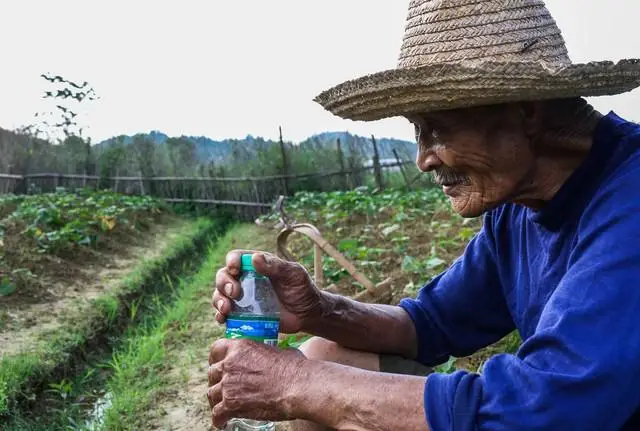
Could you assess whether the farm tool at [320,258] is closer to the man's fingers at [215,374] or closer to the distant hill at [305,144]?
the man's fingers at [215,374]

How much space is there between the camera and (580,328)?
4.33ft

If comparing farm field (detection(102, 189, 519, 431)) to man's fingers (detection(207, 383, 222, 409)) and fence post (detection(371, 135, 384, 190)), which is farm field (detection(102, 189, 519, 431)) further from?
fence post (detection(371, 135, 384, 190))

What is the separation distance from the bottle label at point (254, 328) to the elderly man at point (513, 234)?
0.15ft

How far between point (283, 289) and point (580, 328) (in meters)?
0.93

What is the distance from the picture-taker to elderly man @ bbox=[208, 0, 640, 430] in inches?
52.2

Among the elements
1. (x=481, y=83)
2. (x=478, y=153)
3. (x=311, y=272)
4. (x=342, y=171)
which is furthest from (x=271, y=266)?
(x=342, y=171)

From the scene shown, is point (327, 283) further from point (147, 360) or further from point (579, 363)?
point (579, 363)

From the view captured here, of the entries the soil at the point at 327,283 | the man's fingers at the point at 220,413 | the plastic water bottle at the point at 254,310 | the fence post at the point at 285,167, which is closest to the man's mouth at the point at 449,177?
the plastic water bottle at the point at 254,310

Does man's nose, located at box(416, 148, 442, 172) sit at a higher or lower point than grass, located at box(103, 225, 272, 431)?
higher

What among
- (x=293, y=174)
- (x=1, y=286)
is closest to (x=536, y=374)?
(x=1, y=286)

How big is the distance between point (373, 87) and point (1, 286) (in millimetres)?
4887

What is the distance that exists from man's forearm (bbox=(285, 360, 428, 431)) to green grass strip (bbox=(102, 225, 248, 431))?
2.23 m

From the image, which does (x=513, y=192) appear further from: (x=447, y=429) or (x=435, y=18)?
(x=447, y=429)

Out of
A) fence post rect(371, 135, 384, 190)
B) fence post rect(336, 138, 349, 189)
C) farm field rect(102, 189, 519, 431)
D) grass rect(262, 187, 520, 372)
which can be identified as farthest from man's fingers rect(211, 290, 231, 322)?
fence post rect(336, 138, 349, 189)
